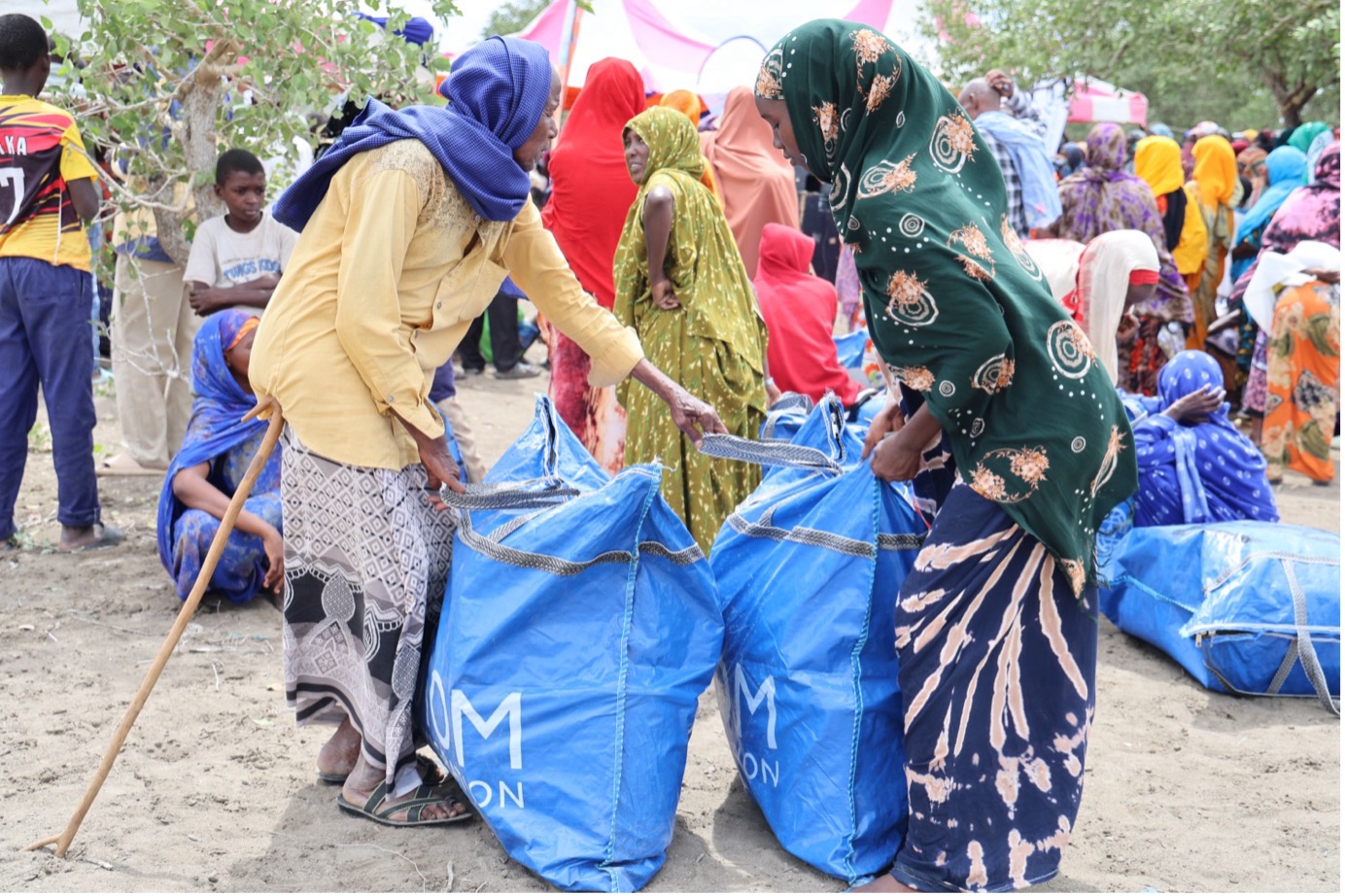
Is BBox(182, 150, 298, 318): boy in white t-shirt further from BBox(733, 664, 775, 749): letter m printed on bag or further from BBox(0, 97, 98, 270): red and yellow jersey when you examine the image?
BBox(733, 664, 775, 749): letter m printed on bag

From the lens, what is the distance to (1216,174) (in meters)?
9.66

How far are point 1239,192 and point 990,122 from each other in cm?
494

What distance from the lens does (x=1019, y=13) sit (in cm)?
1695

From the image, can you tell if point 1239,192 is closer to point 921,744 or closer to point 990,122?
point 990,122

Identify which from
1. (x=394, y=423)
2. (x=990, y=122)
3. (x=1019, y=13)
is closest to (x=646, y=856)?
(x=394, y=423)

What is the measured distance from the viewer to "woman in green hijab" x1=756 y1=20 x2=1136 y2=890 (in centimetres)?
235

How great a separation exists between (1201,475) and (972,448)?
265cm

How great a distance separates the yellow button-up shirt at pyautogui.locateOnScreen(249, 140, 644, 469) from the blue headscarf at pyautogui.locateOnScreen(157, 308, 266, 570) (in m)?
1.66

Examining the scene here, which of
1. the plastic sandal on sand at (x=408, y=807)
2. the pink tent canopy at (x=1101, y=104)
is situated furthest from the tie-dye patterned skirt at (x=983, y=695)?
the pink tent canopy at (x=1101, y=104)

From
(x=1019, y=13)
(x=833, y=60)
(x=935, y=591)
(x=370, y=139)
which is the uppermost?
(x=1019, y=13)

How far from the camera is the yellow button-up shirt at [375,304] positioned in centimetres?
257

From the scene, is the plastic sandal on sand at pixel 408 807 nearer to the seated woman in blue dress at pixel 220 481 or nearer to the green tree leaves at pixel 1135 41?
the seated woman in blue dress at pixel 220 481

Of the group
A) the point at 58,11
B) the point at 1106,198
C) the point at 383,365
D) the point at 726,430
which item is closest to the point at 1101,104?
the point at 1106,198

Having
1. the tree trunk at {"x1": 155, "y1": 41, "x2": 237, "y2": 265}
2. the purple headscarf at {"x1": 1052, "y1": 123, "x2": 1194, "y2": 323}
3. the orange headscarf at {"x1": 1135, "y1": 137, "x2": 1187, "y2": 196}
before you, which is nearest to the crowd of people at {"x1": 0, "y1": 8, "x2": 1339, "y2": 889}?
the tree trunk at {"x1": 155, "y1": 41, "x2": 237, "y2": 265}
